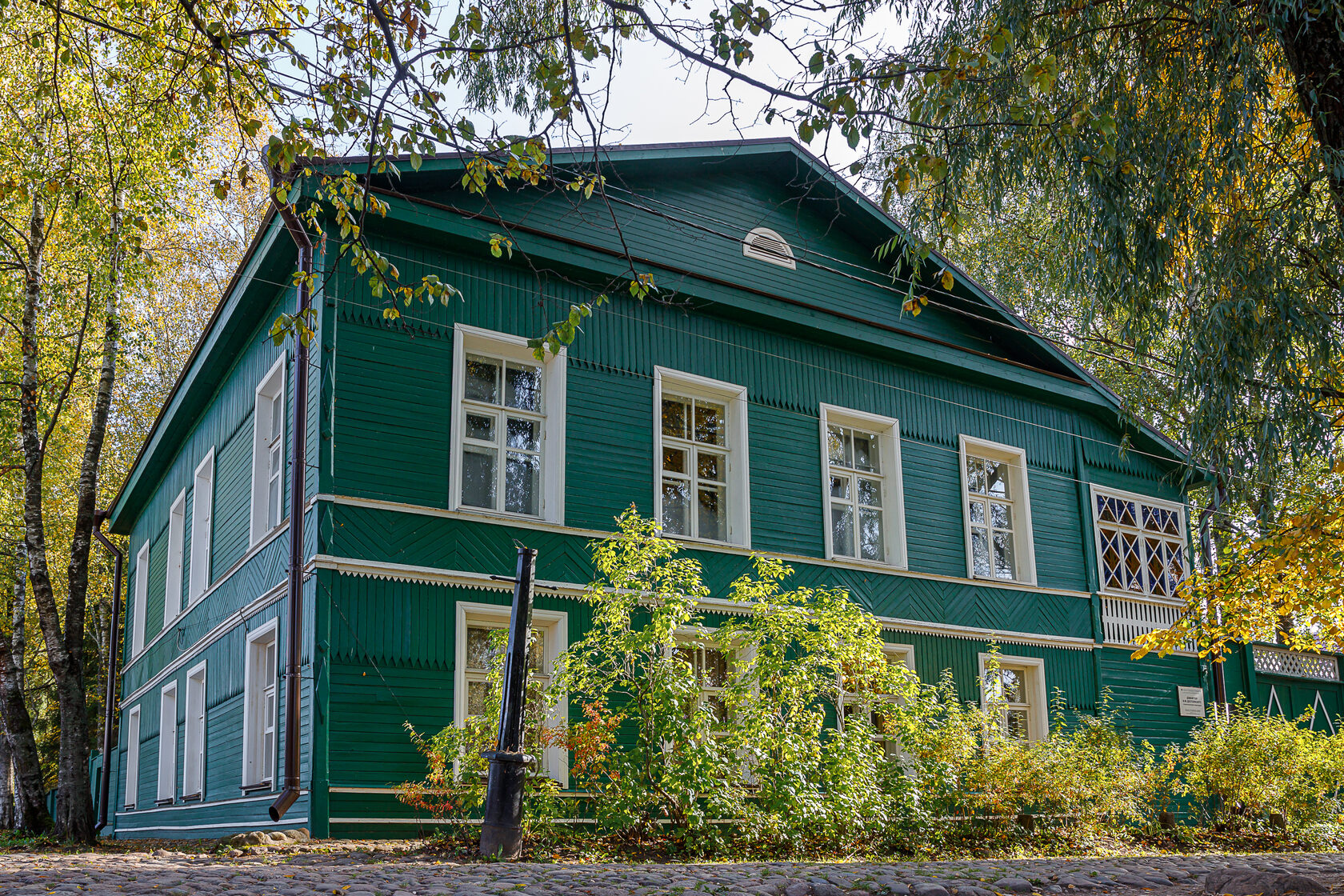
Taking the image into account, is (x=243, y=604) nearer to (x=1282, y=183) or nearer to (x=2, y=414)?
(x=2, y=414)

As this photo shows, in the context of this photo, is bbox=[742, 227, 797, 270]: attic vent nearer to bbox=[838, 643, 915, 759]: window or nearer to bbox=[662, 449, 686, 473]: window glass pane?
bbox=[662, 449, 686, 473]: window glass pane

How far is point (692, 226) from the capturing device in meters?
13.6

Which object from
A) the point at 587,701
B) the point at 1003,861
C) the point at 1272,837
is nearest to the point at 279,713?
the point at 587,701

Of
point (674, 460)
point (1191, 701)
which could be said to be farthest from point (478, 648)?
point (1191, 701)

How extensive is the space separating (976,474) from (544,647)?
7.83m

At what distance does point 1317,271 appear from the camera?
890 cm

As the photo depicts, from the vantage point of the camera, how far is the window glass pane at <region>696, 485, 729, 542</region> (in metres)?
14.7

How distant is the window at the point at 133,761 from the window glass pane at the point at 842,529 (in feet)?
43.3

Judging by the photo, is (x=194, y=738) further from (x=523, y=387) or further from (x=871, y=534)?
(x=871, y=534)

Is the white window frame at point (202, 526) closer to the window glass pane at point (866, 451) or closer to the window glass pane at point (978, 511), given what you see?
the window glass pane at point (866, 451)

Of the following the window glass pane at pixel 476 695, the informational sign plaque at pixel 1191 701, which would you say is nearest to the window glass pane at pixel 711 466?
the window glass pane at pixel 476 695

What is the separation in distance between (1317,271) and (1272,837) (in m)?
9.91

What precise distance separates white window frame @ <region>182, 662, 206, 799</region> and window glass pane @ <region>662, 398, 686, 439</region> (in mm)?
7094

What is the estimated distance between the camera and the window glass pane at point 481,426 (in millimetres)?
13203
